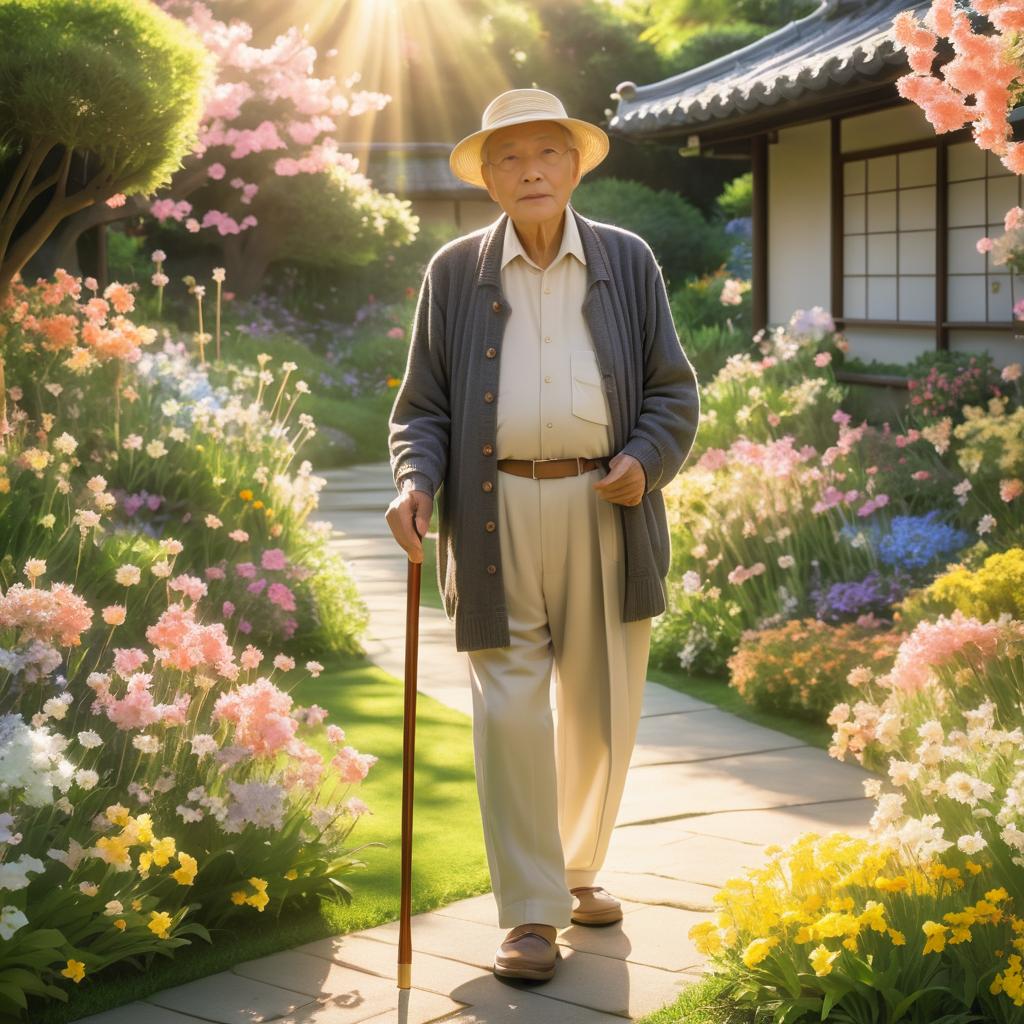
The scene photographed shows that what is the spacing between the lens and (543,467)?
11.7 feet

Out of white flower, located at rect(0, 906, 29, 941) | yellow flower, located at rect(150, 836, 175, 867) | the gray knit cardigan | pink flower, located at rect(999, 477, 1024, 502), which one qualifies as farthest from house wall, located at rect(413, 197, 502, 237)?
white flower, located at rect(0, 906, 29, 941)

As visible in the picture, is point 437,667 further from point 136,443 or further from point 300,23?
point 300,23

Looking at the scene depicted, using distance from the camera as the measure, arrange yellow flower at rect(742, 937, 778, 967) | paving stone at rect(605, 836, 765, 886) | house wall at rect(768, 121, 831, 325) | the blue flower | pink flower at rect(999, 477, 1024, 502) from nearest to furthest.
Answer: yellow flower at rect(742, 937, 778, 967), paving stone at rect(605, 836, 765, 886), pink flower at rect(999, 477, 1024, 502), the blue flower, house wall at rect(768, 121, 831, 325)

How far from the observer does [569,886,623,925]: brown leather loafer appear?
3768mm

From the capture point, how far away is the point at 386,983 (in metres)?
3.43

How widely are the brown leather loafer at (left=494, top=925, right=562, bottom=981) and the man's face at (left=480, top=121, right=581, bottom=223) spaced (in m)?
1.61

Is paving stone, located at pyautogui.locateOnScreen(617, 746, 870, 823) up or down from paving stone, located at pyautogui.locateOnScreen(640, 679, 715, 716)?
down

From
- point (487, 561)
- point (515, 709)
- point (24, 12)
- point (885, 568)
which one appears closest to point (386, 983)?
point (515, 709)

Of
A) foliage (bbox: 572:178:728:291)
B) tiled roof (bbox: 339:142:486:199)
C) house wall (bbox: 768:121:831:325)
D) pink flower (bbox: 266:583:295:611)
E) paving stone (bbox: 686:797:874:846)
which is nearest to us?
paving stone (bbox: 686:797:874:846)

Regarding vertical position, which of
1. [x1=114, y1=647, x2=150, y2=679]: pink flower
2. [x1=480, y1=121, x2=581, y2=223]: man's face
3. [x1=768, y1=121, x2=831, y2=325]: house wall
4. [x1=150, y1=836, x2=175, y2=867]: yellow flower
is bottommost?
[x1=150, y1=836, x2=175, y2=867]: yellow flower

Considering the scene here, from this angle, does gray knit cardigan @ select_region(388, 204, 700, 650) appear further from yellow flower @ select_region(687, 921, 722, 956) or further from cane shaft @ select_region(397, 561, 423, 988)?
yellow flower @ select_region(687, 921, 722, 956)

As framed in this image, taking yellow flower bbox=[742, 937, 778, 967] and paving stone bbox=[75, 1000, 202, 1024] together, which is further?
paving stone bbox=[75, 1000, 202, 1024]

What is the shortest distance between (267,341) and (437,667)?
14.0m

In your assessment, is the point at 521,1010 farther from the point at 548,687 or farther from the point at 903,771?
the point at 903,771
